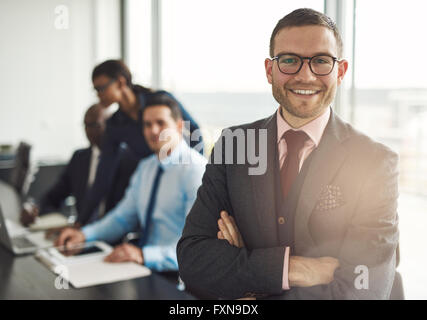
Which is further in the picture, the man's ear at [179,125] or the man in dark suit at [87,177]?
the man in dark suit at [87,177]

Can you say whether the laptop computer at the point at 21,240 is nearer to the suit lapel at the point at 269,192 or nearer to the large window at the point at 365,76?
the large window at the point at 365,76

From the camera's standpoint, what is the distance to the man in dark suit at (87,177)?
250 cm

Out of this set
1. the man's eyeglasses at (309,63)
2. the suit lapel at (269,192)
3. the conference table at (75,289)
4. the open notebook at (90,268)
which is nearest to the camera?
the man's eyeglasses at (309,63)

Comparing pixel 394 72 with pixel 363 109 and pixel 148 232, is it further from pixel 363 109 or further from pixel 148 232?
pixel 148 232

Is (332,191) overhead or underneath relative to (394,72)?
underneath

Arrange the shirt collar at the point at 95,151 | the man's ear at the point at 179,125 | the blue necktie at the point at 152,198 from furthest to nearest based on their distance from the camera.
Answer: the shirt collar at the point at 95,151 → the man's ear at the point at 179,125 → the blue necktie at the point at 152,198

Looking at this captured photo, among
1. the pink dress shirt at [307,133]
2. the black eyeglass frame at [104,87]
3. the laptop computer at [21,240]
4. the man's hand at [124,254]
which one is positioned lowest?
the laptop computer at [21,240]

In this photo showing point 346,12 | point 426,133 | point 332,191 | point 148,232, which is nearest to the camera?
point 332,191

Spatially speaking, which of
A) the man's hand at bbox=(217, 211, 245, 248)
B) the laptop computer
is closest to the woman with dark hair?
the laptop computer

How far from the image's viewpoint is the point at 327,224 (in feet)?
2.90

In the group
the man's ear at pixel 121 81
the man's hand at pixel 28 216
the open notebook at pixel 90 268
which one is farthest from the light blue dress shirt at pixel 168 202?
the man's ear at pixel 121 81
